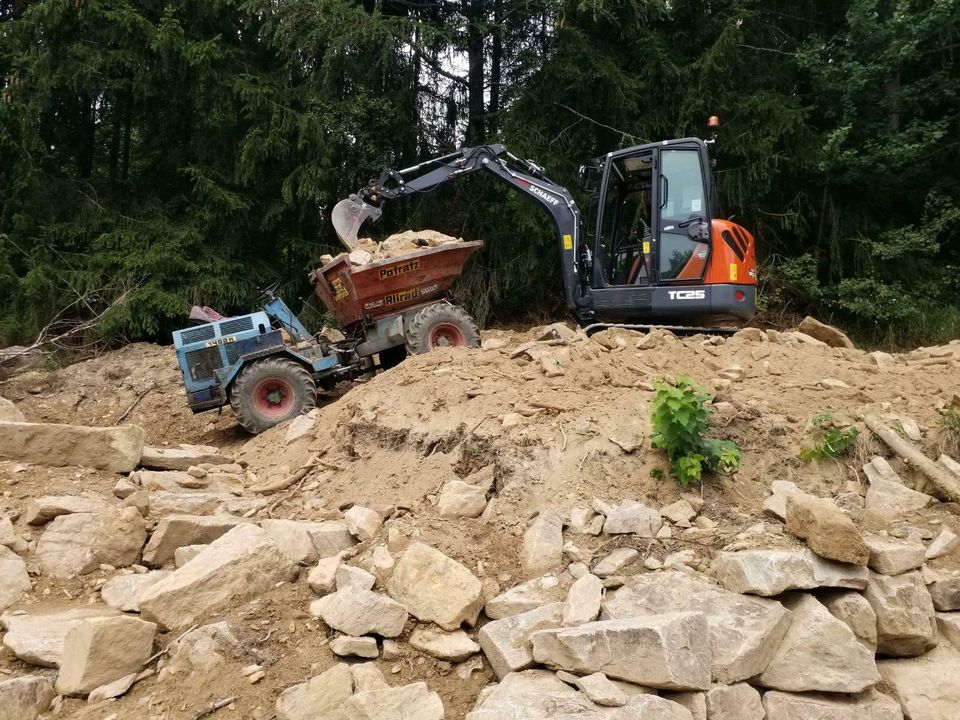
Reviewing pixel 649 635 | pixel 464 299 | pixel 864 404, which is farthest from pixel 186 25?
pixel 649 635

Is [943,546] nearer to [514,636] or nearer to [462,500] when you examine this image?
[514,636]

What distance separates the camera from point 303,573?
410 centimetres

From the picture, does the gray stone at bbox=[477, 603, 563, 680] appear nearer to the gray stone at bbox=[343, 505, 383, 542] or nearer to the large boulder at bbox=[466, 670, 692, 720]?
the large boulder at bbox=[466, 670, 692, 720]

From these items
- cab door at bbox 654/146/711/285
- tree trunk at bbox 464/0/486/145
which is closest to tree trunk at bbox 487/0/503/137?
tree trunk at bbox 464/0/486/145

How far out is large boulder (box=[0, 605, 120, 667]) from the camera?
3.49 m

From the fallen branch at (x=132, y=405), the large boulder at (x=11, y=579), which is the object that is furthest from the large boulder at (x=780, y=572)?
the fallen branch at (x=132, y=405)

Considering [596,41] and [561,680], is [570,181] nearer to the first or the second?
[596,41]

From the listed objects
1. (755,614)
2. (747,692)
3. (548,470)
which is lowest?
(747,692)

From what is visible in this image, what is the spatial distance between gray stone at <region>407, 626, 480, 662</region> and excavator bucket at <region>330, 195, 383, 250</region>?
218 inches

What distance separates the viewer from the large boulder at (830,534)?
12.3 ft

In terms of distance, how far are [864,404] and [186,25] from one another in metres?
11.1

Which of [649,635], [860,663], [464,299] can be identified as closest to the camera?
[649,635]

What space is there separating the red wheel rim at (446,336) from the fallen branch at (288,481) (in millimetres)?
2256

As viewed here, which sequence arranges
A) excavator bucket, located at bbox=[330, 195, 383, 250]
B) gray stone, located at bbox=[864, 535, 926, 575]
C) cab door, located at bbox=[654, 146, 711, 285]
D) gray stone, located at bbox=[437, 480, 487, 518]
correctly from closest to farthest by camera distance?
gray stone, located at bbox=[864, 535, 926, 575]
gray stone, located at bbox=[437, 480, 487, 518]
cab door, located at bbox=[654, 146, 711, 285]
excavator bucket, located at bbox=[330, 195, 383, 250]
